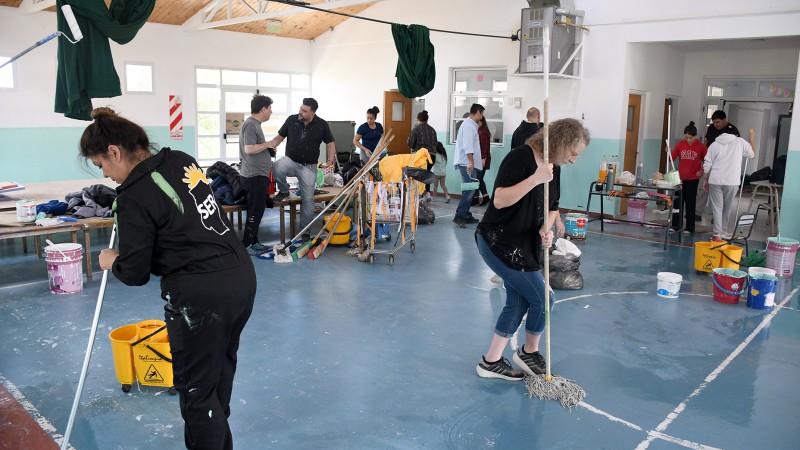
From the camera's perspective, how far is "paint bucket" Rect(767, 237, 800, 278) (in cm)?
624

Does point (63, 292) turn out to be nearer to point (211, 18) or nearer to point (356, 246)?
point (356, 246)

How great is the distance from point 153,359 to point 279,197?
3.83 metres

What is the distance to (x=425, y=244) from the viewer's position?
7430 mm

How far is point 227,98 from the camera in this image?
1279 centimetres

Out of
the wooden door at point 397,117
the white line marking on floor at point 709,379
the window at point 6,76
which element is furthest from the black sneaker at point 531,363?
the window at point 6,76

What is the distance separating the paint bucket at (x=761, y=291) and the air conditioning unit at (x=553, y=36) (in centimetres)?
463

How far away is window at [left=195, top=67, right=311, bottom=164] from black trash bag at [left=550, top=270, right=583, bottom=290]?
8.60 metres

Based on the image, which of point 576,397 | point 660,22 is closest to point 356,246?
point 576,397

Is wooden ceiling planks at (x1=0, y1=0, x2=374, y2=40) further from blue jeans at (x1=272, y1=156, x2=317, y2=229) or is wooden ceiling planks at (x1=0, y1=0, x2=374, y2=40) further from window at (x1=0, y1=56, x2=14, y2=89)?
blue jeans at (x1=272, y1=156, x2=317, y2=229)

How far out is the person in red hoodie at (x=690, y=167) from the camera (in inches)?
333

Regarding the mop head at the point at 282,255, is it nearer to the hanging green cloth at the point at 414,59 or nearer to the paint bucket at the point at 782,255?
the hanging green cloth at the point at 414,59

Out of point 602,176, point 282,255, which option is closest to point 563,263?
point 282,255

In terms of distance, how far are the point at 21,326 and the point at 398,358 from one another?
263 centimetres

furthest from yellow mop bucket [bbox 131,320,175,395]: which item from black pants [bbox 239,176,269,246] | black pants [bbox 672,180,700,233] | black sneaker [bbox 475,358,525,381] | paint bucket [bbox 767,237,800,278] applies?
black pants [bbox 672,180,700,233]
